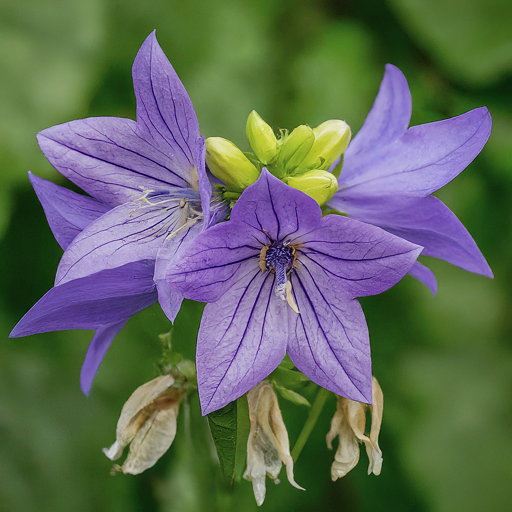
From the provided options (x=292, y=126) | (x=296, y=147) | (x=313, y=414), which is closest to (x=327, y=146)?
(x=296, y=147)

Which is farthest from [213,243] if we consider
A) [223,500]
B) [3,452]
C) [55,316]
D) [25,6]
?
[25,6]

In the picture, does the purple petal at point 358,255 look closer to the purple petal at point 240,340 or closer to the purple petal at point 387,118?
the purple petal at point 240,340

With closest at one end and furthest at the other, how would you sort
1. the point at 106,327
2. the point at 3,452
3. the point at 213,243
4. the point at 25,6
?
1. the point at 213,243
2. the point at 106,327
3. the point at 3,452
4. the point at 25,6

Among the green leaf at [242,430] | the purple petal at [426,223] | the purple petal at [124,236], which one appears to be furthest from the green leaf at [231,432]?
the purple petal at [426,223]

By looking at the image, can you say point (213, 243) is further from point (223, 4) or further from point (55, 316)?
point (223, 4)

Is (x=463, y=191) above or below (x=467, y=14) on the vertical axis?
below

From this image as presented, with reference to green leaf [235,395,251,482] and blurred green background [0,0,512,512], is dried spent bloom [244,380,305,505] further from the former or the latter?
blurred green background [0,0,512,512]

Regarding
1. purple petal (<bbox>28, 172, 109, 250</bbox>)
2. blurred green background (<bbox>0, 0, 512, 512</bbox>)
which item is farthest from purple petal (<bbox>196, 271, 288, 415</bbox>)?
blurred green background (<bbox>0, 0, 512, 512</bbox>)
